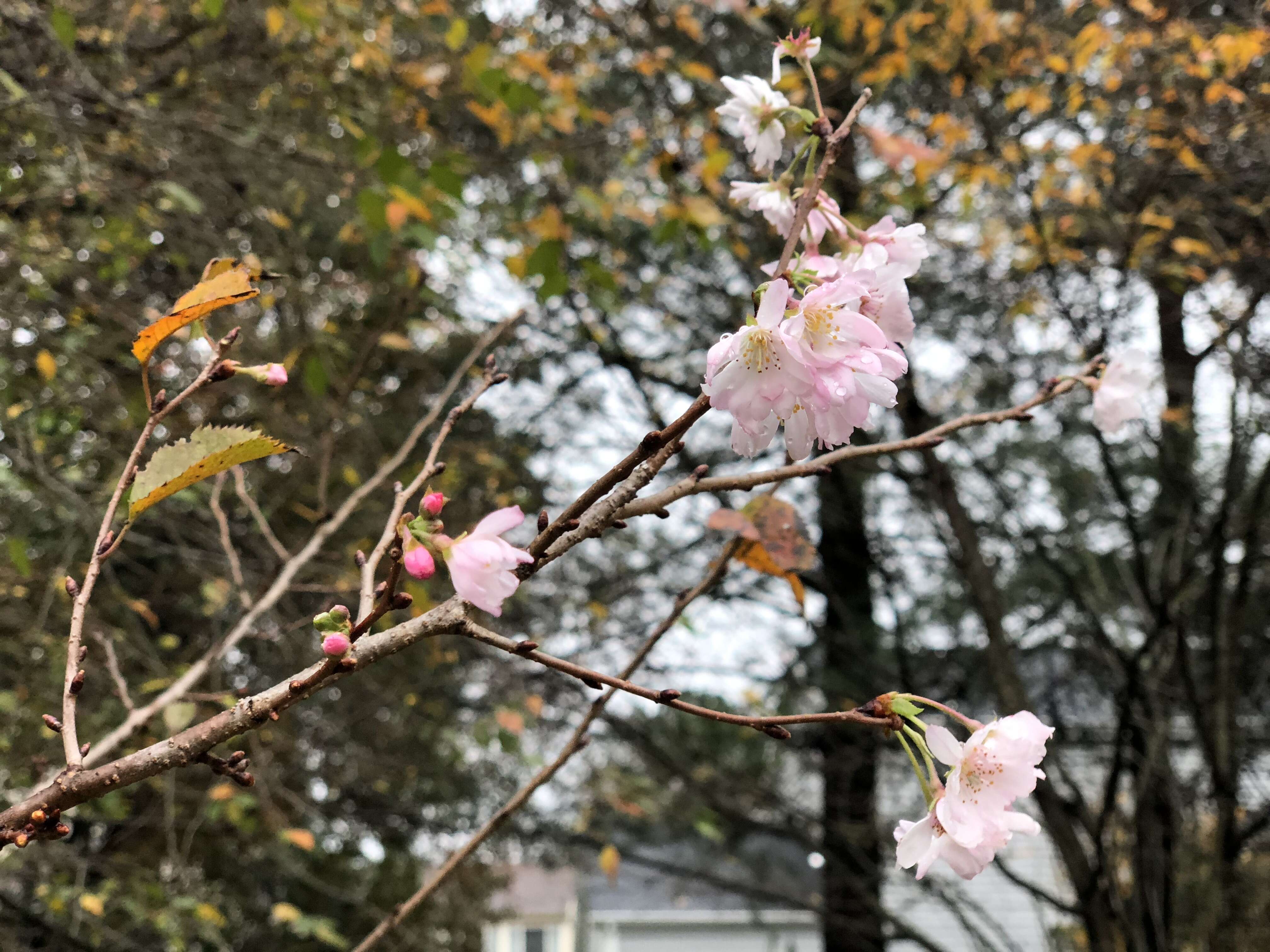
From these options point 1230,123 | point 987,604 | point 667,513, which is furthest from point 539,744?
point 667,513

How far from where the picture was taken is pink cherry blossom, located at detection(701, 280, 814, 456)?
51cm

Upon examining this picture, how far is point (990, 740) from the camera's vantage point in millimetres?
565

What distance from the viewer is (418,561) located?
512 mm

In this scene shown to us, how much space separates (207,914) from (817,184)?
2.79m

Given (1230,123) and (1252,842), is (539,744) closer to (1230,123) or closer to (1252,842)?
(1252,842)

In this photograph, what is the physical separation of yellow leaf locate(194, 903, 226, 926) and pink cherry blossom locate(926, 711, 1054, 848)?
8.58 feet

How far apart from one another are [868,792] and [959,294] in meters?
2.27

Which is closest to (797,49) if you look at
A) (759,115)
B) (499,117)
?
(759,115)

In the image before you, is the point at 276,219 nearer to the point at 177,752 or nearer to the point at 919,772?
the point at 177,752

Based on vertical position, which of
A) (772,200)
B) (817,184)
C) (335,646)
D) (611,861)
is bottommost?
(611,861)

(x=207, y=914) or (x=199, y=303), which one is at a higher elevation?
(x=199, y=303)

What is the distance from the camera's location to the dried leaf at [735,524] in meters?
0.82

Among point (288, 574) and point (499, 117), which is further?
point (499, 117)

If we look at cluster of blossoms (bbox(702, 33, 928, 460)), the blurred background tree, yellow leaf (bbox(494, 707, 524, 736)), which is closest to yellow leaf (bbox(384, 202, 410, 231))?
the blurred background tree
